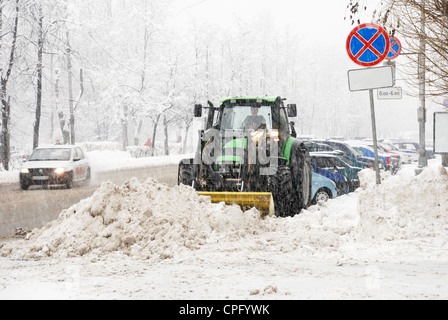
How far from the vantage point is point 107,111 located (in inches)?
1715

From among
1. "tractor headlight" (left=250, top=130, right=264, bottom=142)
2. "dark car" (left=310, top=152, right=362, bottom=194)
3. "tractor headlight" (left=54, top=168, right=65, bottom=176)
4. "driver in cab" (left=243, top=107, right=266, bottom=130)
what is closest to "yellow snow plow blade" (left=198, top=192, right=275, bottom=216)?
"tractor headlight" (left=250, top=130, right=264, bottom=142)

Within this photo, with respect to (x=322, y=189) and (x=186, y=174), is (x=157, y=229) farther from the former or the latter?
(x=322, y=189)

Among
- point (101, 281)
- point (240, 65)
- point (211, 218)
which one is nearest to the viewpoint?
point (101, 281)

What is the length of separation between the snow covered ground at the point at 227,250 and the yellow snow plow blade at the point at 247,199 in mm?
309

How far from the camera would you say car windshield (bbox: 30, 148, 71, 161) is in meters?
17.6

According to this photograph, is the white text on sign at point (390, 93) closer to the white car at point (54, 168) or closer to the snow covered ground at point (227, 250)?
the snow covered ground at point (227, 250)

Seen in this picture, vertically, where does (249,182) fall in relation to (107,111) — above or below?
below

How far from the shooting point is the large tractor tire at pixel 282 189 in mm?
9539

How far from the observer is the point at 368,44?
28.3ft

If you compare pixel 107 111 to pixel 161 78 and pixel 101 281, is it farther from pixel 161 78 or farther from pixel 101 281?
pixel 101 281

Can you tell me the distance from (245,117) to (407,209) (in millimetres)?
4048

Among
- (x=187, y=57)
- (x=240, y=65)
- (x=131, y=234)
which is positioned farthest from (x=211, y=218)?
(x=240, y=65)

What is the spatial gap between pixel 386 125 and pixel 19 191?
98042 mm

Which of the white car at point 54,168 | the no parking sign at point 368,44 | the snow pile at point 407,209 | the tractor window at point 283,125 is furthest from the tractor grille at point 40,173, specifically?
the snow pile at point 407,209
